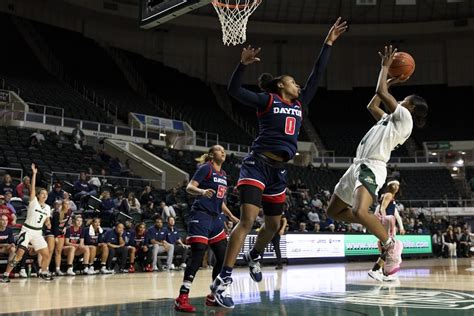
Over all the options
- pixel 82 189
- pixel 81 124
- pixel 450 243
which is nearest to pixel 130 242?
pixel 82 189

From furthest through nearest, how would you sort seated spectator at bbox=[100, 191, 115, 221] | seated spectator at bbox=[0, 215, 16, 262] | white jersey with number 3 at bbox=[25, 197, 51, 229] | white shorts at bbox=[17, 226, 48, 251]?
1. seated spectator at bbox=[100, 191, 115, 221]
2. seated spectator at bbox=[0, 215, 16, 262]
3. white jersey with number 3 at bbox=[25, 197, 51, 229]
4. white shorts at bbox=[17, 226, 48, 251]

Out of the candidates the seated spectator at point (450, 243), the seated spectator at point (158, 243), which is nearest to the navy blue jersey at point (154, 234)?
the seated spectator at point (158, 243)

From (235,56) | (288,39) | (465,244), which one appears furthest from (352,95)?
(465,244)

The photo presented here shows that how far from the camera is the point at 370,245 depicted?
18047 millimetres

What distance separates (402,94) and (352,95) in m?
3.32

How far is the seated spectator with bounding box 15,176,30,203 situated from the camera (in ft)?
40.7

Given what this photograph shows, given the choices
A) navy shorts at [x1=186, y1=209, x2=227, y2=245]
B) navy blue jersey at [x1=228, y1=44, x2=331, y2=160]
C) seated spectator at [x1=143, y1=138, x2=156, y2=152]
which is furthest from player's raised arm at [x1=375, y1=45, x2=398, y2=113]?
seated spectator at [x1=143, y1=138, x2=156, y2=152]

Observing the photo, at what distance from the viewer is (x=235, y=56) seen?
35781 mm

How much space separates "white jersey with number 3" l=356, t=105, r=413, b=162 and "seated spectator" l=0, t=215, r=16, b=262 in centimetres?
715

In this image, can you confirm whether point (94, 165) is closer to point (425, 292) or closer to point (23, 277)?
point (23, 277)

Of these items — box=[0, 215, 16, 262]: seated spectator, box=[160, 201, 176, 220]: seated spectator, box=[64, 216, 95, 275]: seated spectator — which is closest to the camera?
box=[0, 215, 16, 262]: seated spectator

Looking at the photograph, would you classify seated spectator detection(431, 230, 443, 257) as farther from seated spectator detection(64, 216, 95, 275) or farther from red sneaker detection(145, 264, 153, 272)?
seated spectator detection(64, 216, 95, 275)

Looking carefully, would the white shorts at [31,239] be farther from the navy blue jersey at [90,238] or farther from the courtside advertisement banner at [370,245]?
the courtside advertisement banner at [370,245]

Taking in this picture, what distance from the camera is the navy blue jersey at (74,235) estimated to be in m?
11.0
